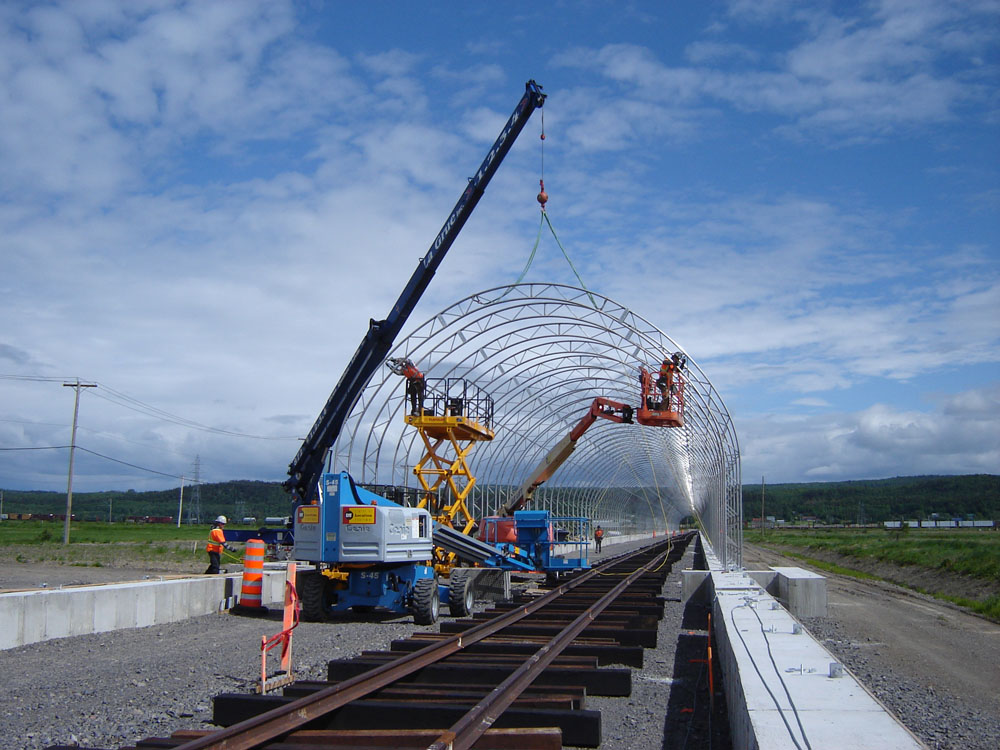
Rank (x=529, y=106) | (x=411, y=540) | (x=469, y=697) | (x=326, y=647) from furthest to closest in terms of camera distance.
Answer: (x=529, y=106) → (x=411, y=540) → (x=326, y=647) → (x=469, y=697)

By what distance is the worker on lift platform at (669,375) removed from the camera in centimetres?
2458

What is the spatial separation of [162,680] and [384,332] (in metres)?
14.9

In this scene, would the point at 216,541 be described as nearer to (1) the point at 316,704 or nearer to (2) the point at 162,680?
(2) the point at 162,680

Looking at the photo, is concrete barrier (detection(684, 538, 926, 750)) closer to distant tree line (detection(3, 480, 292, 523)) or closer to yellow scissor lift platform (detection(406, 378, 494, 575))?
yellow scissor lift platform (detection(406, 378, 494, 575))

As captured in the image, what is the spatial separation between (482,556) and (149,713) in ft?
39.2

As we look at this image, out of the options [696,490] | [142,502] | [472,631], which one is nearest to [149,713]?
[472,631]

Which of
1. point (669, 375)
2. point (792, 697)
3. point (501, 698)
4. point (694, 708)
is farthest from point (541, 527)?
point (792, 697)

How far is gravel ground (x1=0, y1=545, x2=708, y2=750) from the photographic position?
723cm

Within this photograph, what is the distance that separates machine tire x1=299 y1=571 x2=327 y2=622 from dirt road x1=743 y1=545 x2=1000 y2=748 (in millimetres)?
8404

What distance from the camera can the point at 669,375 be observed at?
2455 cm

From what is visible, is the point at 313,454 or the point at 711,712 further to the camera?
the point at 313,454

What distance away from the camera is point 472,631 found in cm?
1190

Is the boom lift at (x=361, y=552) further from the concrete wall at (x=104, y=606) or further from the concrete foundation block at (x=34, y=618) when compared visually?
the concrete foundation block at (x=34, y=618)

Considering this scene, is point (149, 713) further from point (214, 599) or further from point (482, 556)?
point (482, 556)
